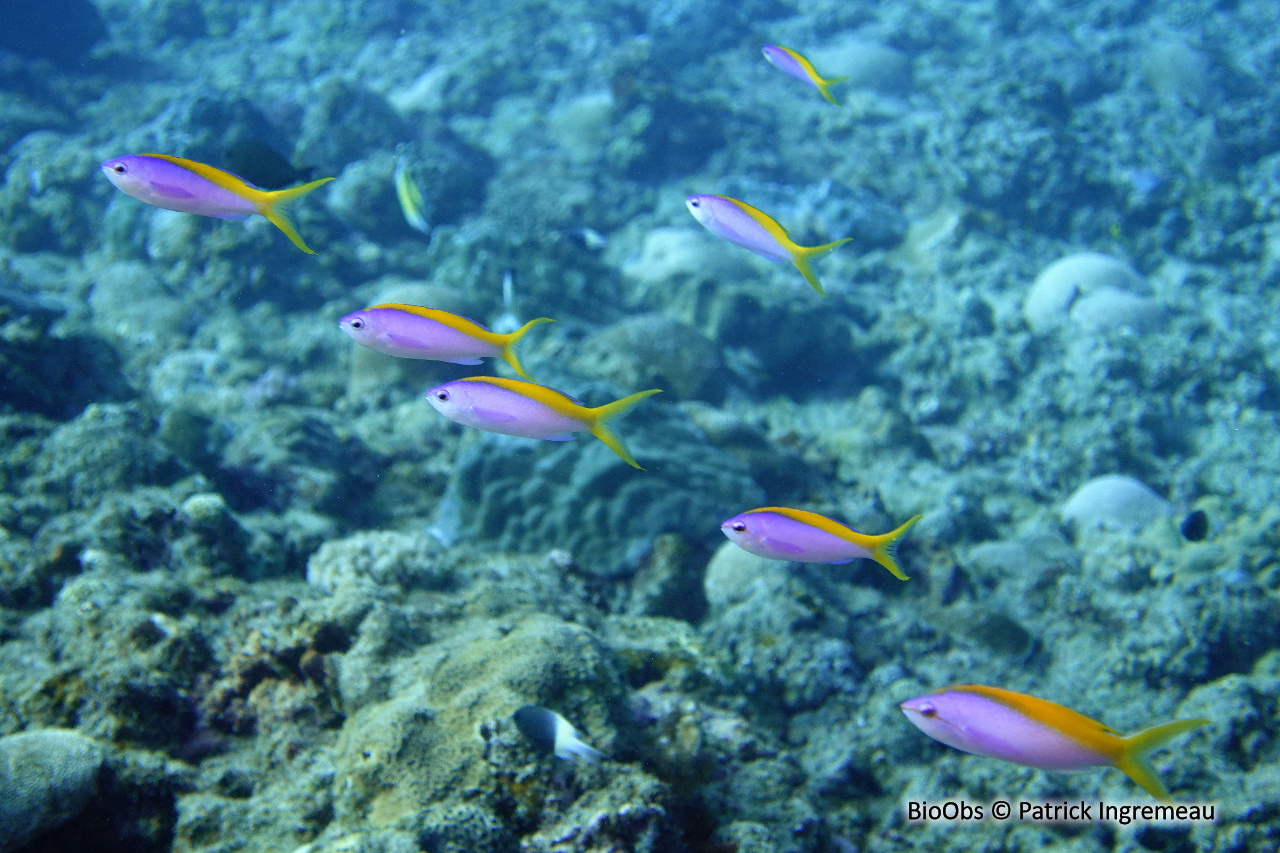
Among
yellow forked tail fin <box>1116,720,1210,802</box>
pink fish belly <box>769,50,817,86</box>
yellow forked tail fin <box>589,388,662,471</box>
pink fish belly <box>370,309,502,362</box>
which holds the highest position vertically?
pink fish belly <box>769,50,817,86</box>

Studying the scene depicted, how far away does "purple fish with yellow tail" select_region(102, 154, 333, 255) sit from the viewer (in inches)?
93.3

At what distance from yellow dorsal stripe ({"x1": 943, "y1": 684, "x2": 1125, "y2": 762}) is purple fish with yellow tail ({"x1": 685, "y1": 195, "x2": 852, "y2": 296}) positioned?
183cm

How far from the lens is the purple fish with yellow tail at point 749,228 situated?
2.89 meters

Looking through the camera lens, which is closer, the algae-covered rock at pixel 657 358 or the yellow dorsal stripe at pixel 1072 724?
the yellow dorsal stripe at pixel 1072 724

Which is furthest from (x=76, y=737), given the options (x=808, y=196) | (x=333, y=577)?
(x=808, y=196)

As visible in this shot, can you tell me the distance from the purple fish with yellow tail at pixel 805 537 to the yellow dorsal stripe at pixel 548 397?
70cm

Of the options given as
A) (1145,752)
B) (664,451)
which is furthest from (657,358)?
(1145,752)

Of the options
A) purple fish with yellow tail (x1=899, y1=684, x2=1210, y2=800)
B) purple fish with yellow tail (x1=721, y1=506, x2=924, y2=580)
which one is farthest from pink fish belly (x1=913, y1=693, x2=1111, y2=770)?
purple fish with yellow tail (x1=721, y1=506, x2=924, y2=580)

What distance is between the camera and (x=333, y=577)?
3.82m

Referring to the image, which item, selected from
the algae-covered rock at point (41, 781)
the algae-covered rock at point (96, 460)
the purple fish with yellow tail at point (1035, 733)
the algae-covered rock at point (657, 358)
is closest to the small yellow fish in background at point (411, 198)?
the algae-covered rock at point (657, 358)

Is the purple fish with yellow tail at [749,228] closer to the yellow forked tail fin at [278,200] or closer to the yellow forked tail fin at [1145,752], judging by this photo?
the yellow forked tail fin at [278,200]

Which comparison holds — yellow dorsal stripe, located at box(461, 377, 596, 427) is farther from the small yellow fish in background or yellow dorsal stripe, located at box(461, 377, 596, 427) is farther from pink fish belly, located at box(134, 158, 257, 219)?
the small yellow fish in background

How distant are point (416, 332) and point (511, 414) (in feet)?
1.67

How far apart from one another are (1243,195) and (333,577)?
12202 mm
